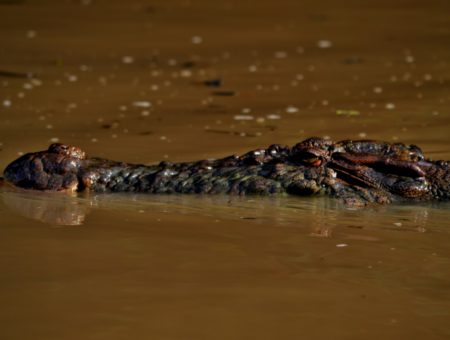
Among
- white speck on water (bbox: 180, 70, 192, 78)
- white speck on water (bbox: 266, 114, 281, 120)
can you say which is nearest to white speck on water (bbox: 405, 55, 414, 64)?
white speck on water (bbox: 180, 70, 192, 78)

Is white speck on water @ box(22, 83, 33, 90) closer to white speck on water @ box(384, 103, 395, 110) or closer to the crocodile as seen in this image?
white speck on water @ box(384, 103, 395, 110)

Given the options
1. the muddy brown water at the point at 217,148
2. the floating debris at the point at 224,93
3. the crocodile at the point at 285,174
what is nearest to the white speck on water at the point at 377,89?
the muddy brown water at the point at 217,148

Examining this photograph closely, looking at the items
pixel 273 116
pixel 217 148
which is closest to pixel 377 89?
pixel 273 116

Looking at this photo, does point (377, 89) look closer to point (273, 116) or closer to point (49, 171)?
point (273, 116)

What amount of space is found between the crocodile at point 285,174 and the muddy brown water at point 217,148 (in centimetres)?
15

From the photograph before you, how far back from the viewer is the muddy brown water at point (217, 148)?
4.60 m

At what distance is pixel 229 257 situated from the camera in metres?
5.43

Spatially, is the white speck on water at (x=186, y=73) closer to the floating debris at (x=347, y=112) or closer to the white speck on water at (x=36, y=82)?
the white speck on water at (x=36, y=82)

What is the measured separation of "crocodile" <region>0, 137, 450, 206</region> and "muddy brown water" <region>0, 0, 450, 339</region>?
0.48 ft

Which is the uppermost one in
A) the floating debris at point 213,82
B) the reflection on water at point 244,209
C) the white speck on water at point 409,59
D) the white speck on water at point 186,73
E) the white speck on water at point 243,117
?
the white speck on water at point 409,59

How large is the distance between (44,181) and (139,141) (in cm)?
243

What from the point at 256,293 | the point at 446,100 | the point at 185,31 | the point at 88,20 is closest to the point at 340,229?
the point at 256,293

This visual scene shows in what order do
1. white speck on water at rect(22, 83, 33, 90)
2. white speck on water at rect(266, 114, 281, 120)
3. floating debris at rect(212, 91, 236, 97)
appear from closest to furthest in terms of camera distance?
white speck on water at rect(266, 114, 281, 120)
floating debris at rect(212, 91, 236, 97)
white speck on water at rect(22, 83, 33, 90)

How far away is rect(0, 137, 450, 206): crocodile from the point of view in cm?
689
